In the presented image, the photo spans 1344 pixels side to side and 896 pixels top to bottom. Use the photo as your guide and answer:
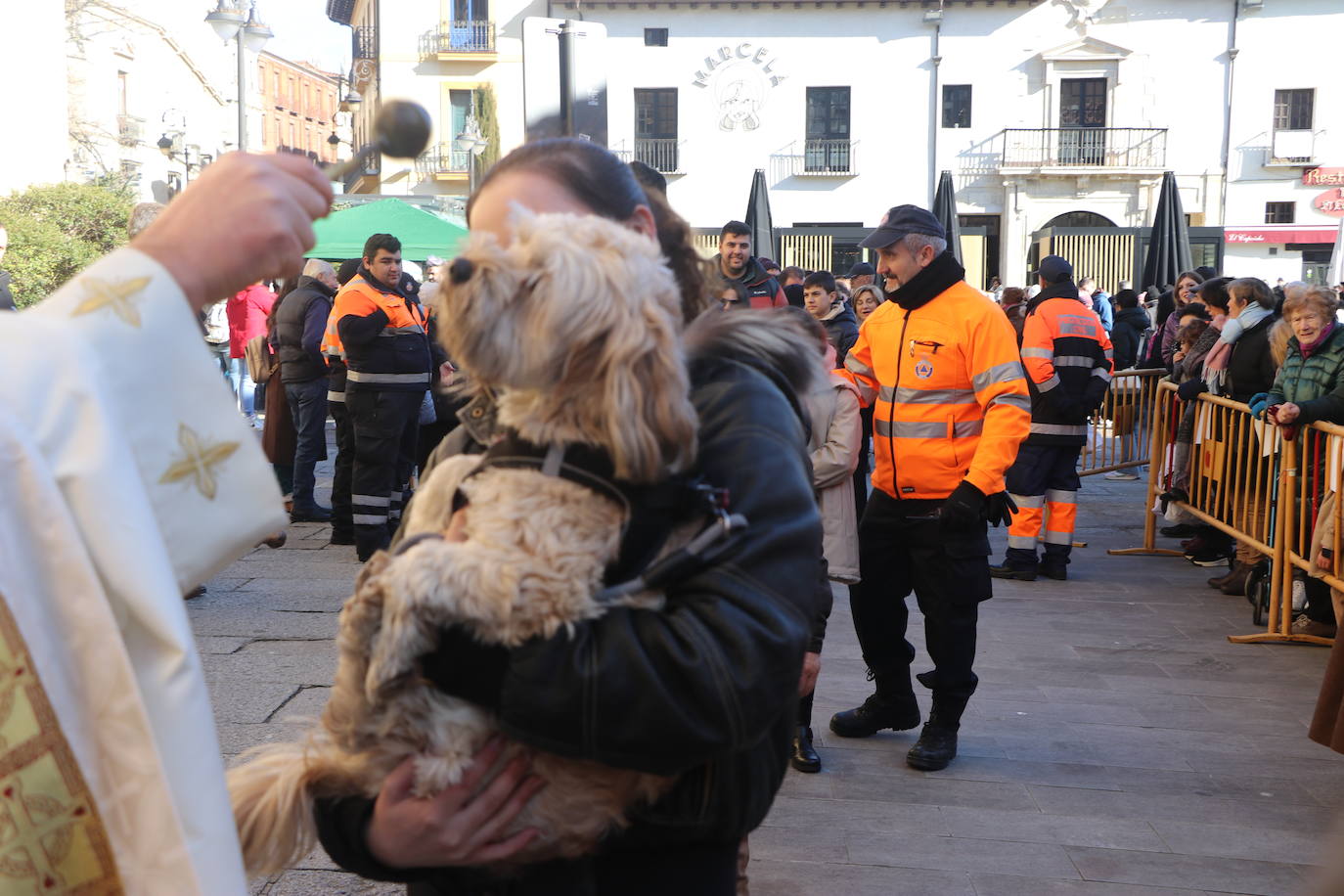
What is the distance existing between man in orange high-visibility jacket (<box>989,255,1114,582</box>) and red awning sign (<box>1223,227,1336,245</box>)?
95.6 feet

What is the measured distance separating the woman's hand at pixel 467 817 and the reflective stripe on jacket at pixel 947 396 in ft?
11.9

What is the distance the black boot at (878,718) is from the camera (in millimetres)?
5180

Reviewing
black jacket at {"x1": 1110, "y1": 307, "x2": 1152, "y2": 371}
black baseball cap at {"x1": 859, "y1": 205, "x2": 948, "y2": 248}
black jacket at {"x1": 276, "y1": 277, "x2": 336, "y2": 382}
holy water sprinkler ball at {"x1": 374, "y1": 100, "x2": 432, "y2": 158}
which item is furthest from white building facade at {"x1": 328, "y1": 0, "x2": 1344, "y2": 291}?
holy water sprinkler ball at {"x1": 374, "y1": 100, "x2": 432, "y2": 158}

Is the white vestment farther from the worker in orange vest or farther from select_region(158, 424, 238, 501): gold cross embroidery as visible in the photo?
the worker in orange vest

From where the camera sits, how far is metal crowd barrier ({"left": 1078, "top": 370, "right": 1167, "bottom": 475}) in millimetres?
11703

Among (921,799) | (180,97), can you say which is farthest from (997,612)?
(180,97)

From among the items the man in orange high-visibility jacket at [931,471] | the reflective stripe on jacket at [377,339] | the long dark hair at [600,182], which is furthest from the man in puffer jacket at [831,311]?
the long dark hair at [600,182]

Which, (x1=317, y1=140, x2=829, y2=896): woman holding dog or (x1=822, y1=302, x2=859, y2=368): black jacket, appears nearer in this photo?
(x1=317, y1=140, x2=829, y2=896): woman holding dog

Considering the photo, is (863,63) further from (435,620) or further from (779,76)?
(435,620)

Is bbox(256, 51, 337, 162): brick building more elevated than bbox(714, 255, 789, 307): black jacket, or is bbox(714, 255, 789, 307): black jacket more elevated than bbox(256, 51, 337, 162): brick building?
bbox(256, 51, 337, 162): brick building

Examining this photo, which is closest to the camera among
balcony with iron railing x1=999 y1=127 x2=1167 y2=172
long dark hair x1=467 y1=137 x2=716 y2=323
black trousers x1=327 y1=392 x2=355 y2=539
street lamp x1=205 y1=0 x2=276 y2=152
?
long dark hair x1=467 y1=137 x2=716 y2=323

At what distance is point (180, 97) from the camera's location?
4603 cm

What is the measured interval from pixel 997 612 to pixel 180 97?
46.2m

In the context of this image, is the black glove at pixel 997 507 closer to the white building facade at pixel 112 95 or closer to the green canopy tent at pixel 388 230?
the green canopy tent at pixel 388 230
